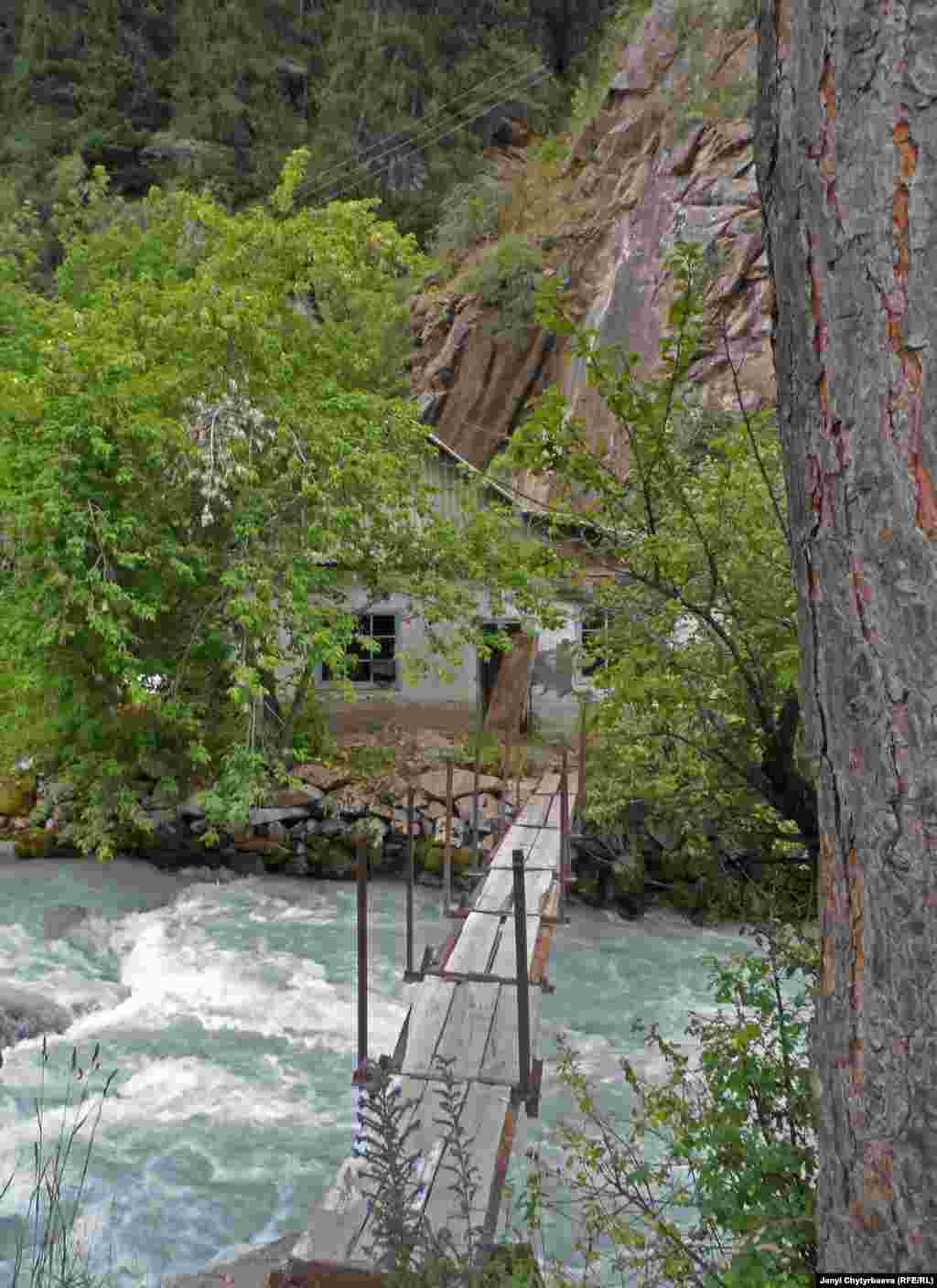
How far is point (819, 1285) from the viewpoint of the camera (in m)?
1.57

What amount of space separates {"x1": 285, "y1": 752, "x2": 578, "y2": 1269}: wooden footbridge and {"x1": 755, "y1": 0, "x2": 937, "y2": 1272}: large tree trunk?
4.89ft

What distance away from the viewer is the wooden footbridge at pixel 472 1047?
3.15 metres

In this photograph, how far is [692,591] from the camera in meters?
4.64

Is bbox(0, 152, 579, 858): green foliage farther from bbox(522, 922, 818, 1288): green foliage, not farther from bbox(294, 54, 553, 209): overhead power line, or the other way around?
bbox(294, 54, 553, 209): overhead power line

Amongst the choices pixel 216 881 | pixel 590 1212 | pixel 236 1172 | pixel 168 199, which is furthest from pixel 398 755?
pixel 168 199

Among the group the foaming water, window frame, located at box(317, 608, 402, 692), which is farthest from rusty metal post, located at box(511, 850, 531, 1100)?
window frame, located at box(317, 608, 402, 692)

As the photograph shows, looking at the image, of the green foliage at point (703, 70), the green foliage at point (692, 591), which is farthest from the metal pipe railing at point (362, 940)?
the green foliage at point (703, 70)

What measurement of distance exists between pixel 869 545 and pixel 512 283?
20.8 meters

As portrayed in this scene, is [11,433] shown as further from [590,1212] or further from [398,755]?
[590,1212]

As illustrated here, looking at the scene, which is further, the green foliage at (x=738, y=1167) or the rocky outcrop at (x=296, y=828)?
the rocky outcrop at (x=296, y=828)

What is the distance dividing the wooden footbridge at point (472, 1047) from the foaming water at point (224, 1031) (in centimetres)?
67

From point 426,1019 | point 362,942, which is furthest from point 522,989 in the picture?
point 426,1019

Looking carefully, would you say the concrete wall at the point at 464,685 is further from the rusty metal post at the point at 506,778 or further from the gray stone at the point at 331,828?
the rusty metal post at the point at 506,778

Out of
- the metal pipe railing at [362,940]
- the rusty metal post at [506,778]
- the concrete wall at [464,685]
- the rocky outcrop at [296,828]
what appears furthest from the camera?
the concrete wall at [464,685]
